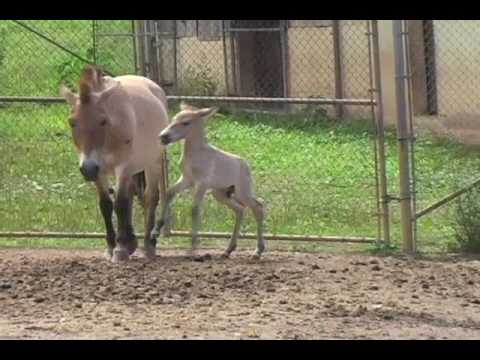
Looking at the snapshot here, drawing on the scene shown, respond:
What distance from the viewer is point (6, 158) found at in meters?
13.9

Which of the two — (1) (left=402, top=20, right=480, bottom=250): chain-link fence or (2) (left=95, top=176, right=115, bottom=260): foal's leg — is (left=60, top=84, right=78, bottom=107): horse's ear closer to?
(2) (left=95, top=176, right=115, bottom=260): foal's leg

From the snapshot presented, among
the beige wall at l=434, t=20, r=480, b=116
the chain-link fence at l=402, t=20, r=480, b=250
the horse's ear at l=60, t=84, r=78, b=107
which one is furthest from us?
the beige wall at l=434, t=20, r=480, b=116

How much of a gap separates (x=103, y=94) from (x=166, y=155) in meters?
1.71

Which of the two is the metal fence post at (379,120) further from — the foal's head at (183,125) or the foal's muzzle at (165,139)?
the foal's muzzle at (165,139)

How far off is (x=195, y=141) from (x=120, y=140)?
0.68 m

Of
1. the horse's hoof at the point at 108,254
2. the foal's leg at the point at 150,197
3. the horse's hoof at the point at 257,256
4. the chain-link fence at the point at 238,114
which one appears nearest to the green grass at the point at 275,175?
the chain-link fence at the point at 238,114

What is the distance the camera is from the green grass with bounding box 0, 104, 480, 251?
38.7 ft

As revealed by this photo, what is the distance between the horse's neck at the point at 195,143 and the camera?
10359 mm

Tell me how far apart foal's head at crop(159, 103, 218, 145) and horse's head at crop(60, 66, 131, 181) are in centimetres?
46

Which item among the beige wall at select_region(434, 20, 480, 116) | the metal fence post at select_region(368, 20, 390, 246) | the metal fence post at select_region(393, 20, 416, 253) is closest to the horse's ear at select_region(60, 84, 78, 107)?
the metal fence post at select_region(368, 20, 390, 246)

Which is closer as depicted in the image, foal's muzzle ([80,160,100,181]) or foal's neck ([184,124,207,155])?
foal's muzzle ([80,160,100,181])

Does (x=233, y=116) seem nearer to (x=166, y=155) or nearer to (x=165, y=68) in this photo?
(x=165, y=68)

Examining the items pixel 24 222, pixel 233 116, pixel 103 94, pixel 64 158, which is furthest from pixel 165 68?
pixel 103 94

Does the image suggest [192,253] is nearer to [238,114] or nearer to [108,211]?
[108,211]
